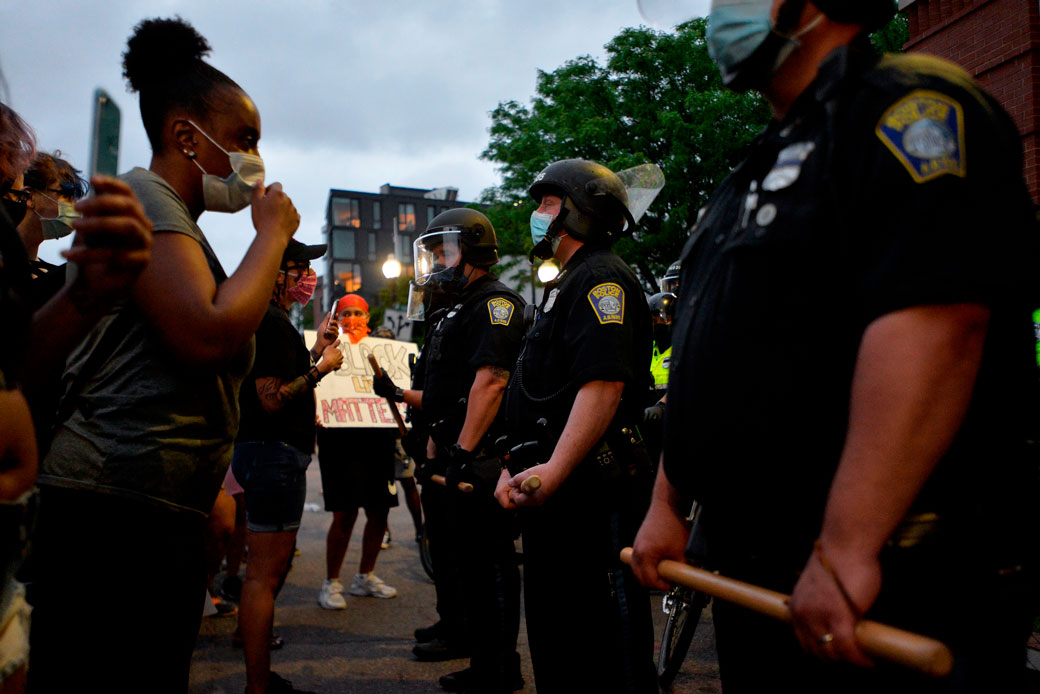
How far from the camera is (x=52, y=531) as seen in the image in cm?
172

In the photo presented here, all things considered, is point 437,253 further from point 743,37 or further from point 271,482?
point 743,37

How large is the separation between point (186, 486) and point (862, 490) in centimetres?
152

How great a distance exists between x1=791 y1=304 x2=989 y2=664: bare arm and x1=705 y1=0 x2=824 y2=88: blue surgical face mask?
638mm

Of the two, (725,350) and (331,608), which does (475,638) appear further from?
(725,350)

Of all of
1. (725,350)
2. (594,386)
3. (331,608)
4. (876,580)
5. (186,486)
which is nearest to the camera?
(876,580)

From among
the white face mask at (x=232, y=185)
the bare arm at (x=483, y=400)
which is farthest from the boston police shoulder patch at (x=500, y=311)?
the white face mask at (x=232, y=185)

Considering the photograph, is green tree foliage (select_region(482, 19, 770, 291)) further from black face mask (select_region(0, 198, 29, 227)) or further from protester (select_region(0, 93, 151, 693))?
protester (select_region(0, 93, 151, 693))

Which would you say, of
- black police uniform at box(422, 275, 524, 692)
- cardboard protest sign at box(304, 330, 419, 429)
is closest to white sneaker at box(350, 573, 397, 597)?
cardboard protest sign at box(304, 330, 419, 429)

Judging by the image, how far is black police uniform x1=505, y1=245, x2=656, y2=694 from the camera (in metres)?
2.76

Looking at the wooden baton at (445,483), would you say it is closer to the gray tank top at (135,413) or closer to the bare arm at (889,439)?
the gray tank top at (135,413)

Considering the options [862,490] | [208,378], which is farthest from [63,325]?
[862,490]

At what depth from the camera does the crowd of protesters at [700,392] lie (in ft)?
3.85

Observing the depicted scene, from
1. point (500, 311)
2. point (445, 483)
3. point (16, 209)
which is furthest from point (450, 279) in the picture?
point (16, 209)

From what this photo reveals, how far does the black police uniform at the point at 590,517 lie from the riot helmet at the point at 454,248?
1.58 meters
